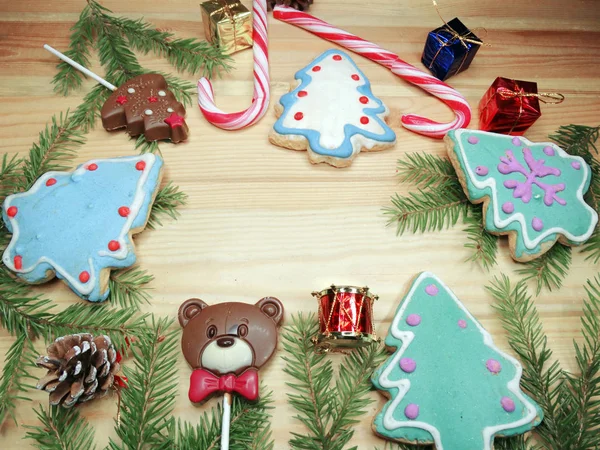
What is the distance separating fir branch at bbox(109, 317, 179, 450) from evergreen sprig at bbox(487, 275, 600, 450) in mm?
961

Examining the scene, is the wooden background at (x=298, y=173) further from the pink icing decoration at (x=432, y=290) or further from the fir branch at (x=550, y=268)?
the pink icing decoration at (x=432, y=290)

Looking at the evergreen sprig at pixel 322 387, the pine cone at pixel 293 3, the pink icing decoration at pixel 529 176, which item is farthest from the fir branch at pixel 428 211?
the pine cone at pixel 293 3

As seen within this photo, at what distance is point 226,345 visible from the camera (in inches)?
51.9

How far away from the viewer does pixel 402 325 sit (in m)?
1.37

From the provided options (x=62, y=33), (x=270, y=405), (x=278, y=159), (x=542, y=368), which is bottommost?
(x=270, y=405)

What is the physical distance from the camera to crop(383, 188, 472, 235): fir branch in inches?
63.7

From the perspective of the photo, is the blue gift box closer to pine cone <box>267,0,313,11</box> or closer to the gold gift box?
pine cone <box>267,0,313,11</box>

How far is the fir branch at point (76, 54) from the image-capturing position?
1.84m

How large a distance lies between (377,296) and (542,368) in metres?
0.51

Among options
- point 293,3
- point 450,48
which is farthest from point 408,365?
point 293,3

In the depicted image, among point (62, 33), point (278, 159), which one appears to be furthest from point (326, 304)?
point (62, 33)

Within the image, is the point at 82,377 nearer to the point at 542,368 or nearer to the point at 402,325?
the point at 402,325

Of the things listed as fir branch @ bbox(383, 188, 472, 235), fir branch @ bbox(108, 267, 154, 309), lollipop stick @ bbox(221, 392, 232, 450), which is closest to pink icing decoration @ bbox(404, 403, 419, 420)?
lollipop stick @ bbox(221, 392, 232, 450)

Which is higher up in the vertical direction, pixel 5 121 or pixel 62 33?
pixel 62 33
